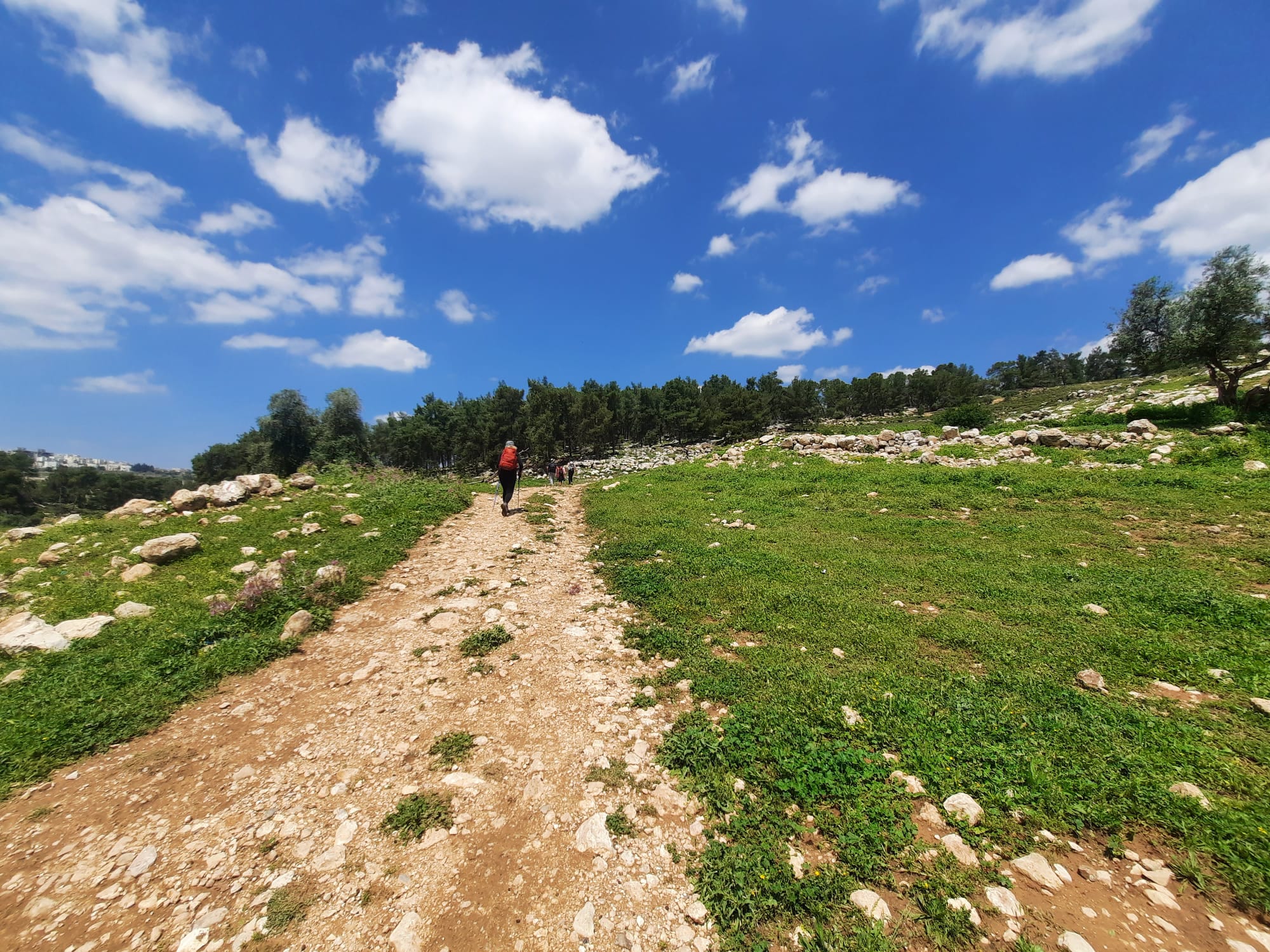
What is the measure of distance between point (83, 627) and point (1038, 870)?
12591 millimetres

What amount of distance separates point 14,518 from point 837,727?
46.2 metres

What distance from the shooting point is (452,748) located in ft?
16.5

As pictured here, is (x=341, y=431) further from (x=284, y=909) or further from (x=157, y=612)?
(x=284, y=909)

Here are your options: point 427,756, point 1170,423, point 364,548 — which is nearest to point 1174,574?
point 427,756

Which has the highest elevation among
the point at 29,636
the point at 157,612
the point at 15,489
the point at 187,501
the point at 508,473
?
the point at 15,489

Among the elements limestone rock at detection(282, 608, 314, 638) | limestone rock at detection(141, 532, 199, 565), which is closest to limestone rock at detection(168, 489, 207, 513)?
limestone rock at detection(141, 532, 199, 565)

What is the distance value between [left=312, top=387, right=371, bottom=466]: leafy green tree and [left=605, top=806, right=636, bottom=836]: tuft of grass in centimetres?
5588

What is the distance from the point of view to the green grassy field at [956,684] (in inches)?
148

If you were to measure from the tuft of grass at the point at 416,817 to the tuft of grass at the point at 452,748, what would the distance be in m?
0.47

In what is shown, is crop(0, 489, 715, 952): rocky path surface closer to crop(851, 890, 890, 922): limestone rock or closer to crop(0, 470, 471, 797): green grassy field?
crop(0, 470, 471, 797): green grassy field

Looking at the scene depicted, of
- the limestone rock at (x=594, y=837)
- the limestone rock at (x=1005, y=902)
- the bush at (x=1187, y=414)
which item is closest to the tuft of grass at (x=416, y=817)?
the limestone rock at (x=594, y=837)

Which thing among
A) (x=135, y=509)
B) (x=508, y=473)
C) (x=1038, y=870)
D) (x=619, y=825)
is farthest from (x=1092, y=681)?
(x=135, y=509)

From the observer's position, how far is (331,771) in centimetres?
481

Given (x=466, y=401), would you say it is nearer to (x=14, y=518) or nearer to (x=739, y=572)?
(x=14, y=518)
